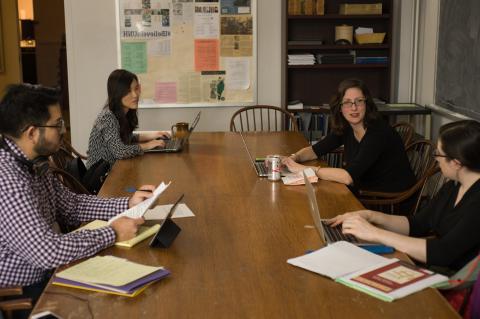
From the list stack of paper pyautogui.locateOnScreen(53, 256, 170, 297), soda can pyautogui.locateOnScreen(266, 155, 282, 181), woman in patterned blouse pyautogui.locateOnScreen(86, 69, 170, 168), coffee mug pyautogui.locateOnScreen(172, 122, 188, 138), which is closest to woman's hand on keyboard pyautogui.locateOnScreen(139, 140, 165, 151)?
woman in patterned blouse pyautogui.locateOnScreen(86, 69, 170, 168)

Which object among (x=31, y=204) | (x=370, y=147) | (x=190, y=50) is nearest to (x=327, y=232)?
(x=31, y=204)

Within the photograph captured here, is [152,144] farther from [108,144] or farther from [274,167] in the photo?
[274,167]

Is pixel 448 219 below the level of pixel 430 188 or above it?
above

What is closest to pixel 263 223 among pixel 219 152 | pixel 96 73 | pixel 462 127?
pixel 462 127

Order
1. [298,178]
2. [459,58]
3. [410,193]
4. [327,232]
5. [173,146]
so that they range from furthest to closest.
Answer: [459,58] → [173,146] → [410,193] → [298,178] → [327,232]

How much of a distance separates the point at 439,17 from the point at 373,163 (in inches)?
73.4

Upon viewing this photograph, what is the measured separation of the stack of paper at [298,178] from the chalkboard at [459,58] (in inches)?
58.6

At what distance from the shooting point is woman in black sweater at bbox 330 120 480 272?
2307mm

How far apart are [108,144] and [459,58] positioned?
2300mm

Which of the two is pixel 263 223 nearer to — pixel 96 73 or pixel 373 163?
pixel 373 163

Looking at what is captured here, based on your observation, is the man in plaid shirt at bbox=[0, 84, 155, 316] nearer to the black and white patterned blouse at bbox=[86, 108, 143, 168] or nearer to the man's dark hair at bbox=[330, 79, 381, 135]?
the black and white patterned blouse at bbox=[86, 108, 143, 168]

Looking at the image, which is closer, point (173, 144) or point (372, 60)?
point (173, 144)

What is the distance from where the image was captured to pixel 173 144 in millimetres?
4219

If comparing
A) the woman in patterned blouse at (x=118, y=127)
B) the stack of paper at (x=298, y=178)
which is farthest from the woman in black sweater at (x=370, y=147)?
the woman in patterned blouse at (x=118, y=127)
